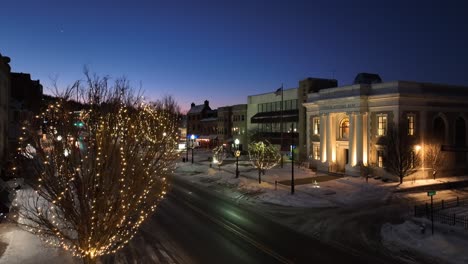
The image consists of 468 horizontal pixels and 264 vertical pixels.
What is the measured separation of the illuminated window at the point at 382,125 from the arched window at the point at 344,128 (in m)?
4.79

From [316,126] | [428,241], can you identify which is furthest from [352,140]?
[428,241]

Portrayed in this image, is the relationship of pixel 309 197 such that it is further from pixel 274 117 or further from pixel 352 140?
pixel 274 117

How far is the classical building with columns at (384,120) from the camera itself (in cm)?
3609

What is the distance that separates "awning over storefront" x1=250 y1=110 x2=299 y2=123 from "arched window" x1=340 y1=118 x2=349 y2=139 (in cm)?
1205

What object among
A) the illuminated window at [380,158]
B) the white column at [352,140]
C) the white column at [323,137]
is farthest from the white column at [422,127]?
the white column at [323,137]

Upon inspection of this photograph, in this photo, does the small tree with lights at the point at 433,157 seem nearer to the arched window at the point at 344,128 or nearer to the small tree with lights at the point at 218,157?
the arched window at the point at 344,128

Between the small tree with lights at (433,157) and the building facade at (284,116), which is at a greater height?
the building facade at (284,116)

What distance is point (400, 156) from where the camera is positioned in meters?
32.6

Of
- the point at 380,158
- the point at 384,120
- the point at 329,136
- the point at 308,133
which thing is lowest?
the point at 380,158

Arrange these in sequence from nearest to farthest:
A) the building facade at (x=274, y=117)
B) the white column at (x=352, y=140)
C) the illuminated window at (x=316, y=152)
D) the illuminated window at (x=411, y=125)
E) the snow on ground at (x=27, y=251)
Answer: the snow on ground at (x=27, y=251) → the illuminated window at (x=411, y=125) → the white column at (x=352, y=140) → the illuminated window at (x=316, y=152) → the building facade at (x=274, y=117)

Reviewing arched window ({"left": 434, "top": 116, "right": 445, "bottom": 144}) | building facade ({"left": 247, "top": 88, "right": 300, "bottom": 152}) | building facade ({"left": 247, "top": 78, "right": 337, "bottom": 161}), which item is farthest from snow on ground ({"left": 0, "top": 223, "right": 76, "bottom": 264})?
building facade ({"left": 247, "top": 88, "right": 300, "bottom": 152})

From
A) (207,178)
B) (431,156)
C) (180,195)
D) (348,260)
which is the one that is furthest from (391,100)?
(348,260)

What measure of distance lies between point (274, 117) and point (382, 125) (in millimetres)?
23726

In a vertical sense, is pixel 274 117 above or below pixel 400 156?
above
